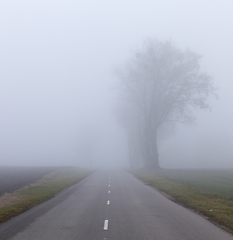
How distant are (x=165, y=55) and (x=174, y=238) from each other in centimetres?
3888

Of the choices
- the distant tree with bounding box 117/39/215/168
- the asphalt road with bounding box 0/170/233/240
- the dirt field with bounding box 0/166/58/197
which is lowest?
the asphalt road with bounding box 0/170/233/240

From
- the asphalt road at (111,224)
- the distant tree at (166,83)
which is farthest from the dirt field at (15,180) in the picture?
the distant tree at (166,83)

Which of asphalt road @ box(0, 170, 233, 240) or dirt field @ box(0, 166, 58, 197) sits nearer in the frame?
asphalt road @ box(0, 170, 233, 240)

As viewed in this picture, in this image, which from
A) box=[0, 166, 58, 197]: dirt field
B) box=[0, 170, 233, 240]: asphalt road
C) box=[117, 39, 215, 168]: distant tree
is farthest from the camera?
box=[117, 39, 215, 168]: distant tree

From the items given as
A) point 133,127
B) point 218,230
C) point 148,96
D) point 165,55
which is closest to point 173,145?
point 133,127

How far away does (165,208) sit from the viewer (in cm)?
1462

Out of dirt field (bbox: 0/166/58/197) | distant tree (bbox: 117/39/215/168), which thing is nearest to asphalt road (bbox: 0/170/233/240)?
dirt field (bbox: 0/166/58/197)

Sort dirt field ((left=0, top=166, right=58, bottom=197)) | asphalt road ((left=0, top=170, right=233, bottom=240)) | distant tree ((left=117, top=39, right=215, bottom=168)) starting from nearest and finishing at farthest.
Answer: asphalt road ((left=0, top=170, right=233, bottom=240)) → dirt field ((left=0, top=166, right=58, bottom=197)) → distant tree ((left=117, top=39, right=215, bottom=168))

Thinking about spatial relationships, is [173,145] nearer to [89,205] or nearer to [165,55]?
[165,55]

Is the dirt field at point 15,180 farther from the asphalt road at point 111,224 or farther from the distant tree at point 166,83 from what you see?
the distant tree at point 166,83

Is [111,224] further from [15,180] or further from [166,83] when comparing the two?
[166,83]

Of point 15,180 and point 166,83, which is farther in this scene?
point 166,83

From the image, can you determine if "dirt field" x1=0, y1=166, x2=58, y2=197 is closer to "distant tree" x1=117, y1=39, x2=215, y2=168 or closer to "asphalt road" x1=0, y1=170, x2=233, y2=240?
"asphalt road" x1=0, y1=170, x2=233, y2=240

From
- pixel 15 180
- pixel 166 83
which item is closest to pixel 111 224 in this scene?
pixel 15 180
